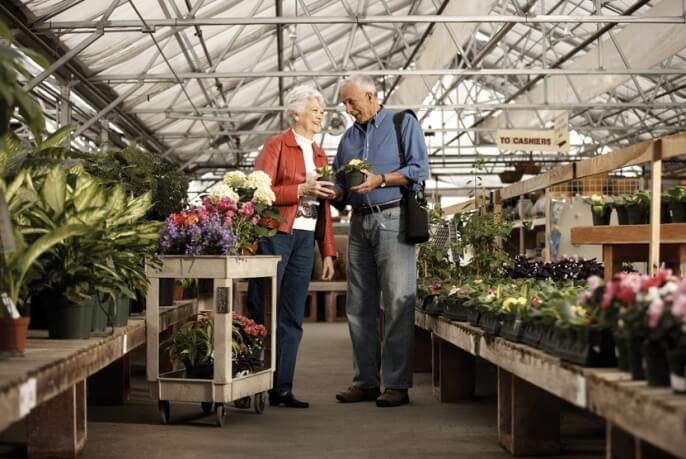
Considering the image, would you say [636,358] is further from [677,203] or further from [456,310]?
[677,203]

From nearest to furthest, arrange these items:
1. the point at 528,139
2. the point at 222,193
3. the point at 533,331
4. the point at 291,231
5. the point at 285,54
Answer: the point at 533,331 → the point at 222,193 → the point at 291,231 → the point at 528,139 → the point at 285,54

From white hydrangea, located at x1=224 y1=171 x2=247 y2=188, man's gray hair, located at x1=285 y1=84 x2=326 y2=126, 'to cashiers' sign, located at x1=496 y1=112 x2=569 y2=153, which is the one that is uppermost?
'to cashiers' sign, located at x1=496 y1=112 x2=569 y2=153

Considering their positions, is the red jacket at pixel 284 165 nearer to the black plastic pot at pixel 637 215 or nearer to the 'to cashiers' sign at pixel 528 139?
the black plastic pot at pixel 637 215

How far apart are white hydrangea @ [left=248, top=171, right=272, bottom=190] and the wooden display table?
1820mm

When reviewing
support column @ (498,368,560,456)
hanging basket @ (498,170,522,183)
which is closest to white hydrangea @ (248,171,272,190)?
support column @ (498,368,560,456)

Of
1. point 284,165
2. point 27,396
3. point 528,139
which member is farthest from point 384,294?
point 528,139

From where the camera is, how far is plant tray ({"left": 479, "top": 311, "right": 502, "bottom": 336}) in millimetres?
3283

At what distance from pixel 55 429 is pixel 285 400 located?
140 centimetres

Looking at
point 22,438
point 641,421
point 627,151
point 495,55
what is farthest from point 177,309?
point 495,55

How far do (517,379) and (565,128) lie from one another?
29.8ft

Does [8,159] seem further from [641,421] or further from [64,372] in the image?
[641,421]

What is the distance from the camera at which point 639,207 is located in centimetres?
520

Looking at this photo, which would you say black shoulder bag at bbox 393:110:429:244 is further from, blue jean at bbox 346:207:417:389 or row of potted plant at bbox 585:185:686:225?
row of potted plant at bbox 585:185:686:225

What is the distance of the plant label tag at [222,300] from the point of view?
372 cm
